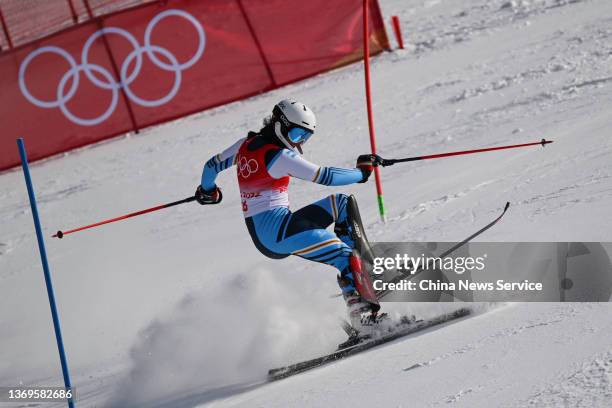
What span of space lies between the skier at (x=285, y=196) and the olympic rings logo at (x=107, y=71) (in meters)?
7.65

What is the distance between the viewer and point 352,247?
635 centimetres

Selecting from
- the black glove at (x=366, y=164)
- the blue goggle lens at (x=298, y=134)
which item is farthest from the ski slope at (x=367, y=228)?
the blue goggle lens at (x=298, y=134)

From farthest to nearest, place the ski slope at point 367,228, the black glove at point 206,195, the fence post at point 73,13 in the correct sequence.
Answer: the fence post at point 73,13
the black glove at point 206,195
the ski slope at point 367,228

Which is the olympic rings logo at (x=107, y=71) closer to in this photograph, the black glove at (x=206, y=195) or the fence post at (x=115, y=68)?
the fence post at (x=115, y=68)

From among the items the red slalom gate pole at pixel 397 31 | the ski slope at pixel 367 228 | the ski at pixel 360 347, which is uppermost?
the red slalom gate pole at pixel 397 31

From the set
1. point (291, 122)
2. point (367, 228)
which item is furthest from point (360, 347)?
point (367, 228)

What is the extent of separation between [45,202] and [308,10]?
5113 mm

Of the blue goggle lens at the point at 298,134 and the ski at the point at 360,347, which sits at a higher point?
the blue goggle lens at the point at 298,134

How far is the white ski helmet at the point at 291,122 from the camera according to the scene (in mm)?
5977

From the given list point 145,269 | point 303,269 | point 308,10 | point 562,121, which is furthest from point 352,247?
point 308,10

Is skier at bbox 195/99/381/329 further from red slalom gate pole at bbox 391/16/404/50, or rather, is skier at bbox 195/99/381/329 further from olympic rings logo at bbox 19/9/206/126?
red slalom gate pole at bbox 391/16/404/50

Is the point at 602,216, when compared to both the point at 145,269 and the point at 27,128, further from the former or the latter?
the point at 27,128

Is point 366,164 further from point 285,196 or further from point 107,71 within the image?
point 107,71

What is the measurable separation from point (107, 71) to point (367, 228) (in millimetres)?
6350
